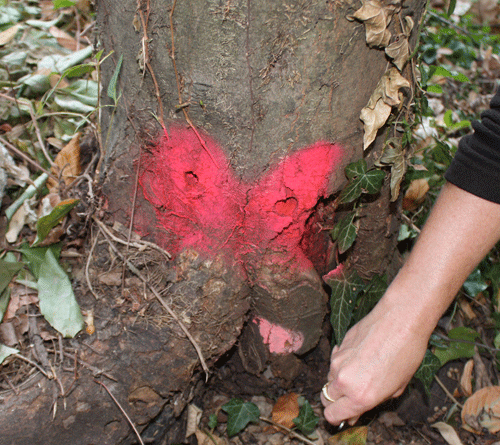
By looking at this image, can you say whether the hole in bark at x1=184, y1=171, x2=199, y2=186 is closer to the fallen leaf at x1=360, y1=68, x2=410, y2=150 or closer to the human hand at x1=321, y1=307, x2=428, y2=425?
the fallen leaf at x1=360, y1=68, x2=410, y2=150

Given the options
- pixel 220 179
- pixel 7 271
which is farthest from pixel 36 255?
pixel 220 179

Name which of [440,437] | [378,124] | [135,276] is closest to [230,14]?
[378,124]

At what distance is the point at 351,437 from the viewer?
5.73 ft

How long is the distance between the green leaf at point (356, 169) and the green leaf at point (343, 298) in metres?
0.41

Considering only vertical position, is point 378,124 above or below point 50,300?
above

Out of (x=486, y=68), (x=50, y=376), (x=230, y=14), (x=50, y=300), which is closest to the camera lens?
(x=230, y=14)

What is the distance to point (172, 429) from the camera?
64.4 inches

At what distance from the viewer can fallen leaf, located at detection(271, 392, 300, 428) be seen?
1.77 metres

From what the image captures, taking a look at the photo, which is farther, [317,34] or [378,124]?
[378,124]

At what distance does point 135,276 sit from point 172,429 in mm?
621

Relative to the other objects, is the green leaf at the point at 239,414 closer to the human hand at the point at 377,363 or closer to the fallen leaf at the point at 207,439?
the fallen leaf at the point at 207,439

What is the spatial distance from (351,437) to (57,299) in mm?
1299

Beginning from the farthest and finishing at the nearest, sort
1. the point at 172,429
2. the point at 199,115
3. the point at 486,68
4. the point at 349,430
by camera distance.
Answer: the point at 486,68 → the point at 349,430 → the point at 172,429 → the point at 199,115

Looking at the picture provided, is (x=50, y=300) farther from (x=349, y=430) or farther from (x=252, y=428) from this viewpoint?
(x=349, y=430)
